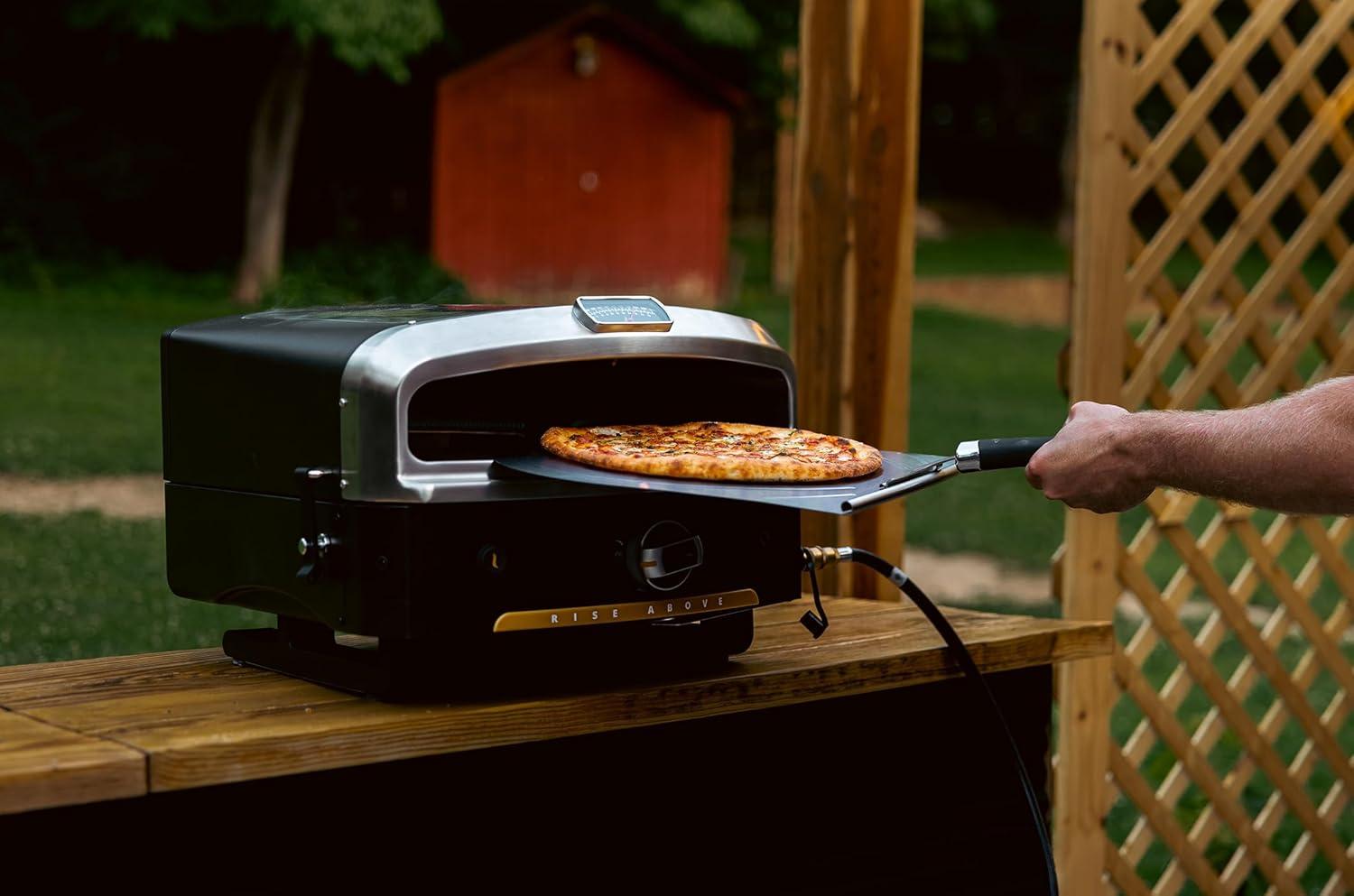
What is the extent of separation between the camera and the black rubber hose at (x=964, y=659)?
6.66 ft

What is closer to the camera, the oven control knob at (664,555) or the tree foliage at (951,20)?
the oven control knob at (664,555)

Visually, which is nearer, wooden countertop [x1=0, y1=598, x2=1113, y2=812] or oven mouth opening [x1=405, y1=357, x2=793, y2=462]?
wooden countertop [x1=0, y1=598, x2=1113, y2=812]

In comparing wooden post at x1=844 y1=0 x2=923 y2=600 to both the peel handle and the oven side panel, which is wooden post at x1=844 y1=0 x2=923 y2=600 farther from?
the oven side panel

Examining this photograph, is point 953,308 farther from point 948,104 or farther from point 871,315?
point 871,315

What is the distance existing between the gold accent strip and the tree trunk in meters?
12.7

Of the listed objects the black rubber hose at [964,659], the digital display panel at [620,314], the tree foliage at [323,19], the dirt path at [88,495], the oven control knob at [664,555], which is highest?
the tree foliage at [323,19]

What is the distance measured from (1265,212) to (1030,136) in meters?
26.5

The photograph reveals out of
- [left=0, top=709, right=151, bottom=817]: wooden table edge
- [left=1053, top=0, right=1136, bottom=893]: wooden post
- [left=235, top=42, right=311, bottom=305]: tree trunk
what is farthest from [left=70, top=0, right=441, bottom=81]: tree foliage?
[left=0, top=709, right=151, bottom=817]: wooden table edge

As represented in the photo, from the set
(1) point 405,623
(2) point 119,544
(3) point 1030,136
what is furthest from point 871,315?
(3) point 1030,136

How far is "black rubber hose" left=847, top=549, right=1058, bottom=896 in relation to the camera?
2.03m

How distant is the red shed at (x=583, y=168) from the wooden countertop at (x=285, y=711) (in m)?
12.9

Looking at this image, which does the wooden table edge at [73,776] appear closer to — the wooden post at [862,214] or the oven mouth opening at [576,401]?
the oven mouth opening at [576,401]

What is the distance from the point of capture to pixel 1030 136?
28.7 metres

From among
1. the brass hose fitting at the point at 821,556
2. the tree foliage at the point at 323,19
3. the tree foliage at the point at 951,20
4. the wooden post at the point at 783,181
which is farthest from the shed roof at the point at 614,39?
the brass hose fitting at the point at 821,556
